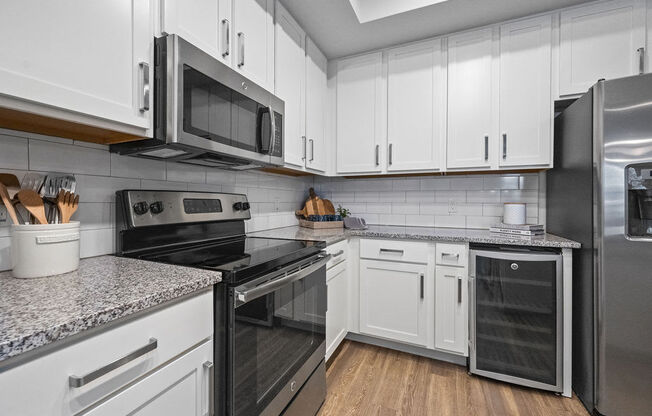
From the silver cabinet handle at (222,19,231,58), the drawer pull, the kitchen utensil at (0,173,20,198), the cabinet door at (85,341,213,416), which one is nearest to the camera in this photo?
the cabinet door at (85,341,213,416)

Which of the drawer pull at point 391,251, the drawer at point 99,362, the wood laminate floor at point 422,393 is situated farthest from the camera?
the drawer pull at point 391,251

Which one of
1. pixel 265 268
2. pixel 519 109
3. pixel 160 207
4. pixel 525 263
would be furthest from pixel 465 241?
pixel 160 207

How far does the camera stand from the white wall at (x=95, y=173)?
99cm

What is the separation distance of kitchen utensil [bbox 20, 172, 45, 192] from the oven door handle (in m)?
0.74

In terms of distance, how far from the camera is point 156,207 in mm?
1325

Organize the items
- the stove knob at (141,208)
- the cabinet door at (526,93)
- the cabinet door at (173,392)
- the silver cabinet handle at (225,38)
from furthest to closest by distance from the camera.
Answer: the cabinet door at (526,93), the silver cabinet handle at (225,38), the stove knob at (141,208), the cabinet door at (173,392)

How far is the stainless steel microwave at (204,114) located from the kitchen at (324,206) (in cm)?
1

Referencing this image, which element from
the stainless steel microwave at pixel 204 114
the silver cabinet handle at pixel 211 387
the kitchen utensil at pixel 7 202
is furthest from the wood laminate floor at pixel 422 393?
the kitchen utensil at pixel 7 202

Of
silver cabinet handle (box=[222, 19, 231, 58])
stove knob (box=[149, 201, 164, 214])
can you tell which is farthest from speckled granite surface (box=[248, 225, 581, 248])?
silver cabinet handle (box=[222, 19, 231, 58])

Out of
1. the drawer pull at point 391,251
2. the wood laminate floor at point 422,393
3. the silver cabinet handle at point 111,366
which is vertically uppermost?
the drawer pull at point 391,251

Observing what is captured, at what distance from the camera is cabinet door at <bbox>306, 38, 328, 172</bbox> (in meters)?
2.28

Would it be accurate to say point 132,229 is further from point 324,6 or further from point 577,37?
point 577,37

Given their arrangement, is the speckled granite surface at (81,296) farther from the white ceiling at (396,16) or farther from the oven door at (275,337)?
the white ceiling at (396,16)

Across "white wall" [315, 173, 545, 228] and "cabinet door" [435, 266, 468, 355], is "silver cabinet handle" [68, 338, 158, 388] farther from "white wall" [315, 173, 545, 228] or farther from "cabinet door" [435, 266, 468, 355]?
"white wall" [315, 173, 545, 228]
